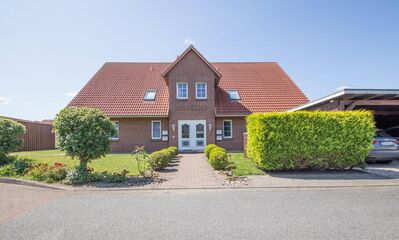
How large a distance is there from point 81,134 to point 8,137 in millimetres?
5553

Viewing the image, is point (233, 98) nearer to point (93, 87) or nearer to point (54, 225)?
point (93, 87)

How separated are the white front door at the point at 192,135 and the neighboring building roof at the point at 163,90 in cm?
163

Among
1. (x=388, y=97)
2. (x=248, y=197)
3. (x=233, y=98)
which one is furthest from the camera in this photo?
(x=233, y=98)

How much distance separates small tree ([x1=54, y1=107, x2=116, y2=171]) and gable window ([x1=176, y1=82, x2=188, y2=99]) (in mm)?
11273

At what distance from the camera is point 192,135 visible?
20516 mm

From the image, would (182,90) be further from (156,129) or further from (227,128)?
(227,128)

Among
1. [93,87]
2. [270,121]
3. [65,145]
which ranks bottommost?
[65,145]

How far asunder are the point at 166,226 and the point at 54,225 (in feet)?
6.97

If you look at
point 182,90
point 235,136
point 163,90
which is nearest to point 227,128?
point 235,136

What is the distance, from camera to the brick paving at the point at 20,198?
5.91m

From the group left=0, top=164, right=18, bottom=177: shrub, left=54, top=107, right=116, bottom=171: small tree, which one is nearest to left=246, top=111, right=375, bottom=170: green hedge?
left=54, top=107, right=116, bottom=171: small tree

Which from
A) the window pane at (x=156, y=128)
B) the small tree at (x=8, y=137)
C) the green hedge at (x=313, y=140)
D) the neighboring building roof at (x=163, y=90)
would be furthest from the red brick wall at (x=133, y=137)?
the green hedge at (x=313, y=140)

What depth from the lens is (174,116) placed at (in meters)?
20.3

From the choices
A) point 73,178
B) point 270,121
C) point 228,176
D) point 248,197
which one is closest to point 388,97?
point 270,121
